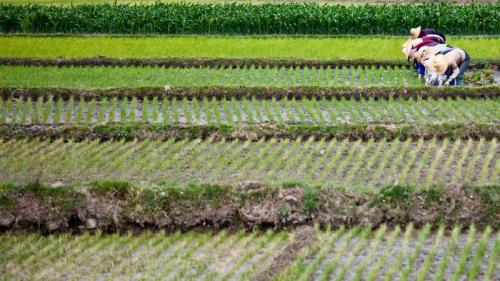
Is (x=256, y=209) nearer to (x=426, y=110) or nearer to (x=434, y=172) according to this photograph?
(x=434, y=172)

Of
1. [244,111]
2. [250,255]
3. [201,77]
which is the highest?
[250,255]

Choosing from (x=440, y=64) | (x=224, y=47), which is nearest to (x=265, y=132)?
(x=440, y=64)

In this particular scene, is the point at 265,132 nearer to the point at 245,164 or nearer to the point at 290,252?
the point at 245,164

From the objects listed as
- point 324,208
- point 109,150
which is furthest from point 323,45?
point 324,208

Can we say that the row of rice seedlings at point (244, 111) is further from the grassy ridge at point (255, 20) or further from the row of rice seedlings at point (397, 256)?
the grassy ridge at point (255, 20)

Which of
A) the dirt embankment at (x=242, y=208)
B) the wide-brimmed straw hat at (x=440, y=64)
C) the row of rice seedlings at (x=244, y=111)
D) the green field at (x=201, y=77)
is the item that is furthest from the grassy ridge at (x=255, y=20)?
the dirt embankment at (x=242, y=208)
